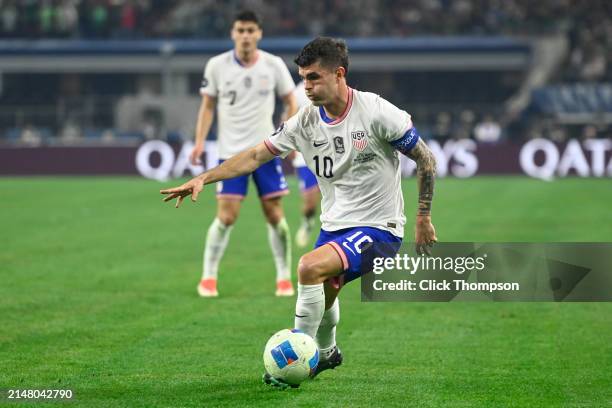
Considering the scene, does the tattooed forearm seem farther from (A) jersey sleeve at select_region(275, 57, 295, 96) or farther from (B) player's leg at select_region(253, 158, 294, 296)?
(A) jersey sleeve at select_region(275, 57, 295, 96)

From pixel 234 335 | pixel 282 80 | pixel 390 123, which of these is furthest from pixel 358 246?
pixel 282 80

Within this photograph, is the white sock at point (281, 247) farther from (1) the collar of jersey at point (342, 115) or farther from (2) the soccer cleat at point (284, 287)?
(1) the collar of jersey at point (342, 115)

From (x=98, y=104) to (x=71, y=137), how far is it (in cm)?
410

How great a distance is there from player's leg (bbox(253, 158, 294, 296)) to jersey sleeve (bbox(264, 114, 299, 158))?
12.1 ft

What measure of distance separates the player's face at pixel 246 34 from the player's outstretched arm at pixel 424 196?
172 inches

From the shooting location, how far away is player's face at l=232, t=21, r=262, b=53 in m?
11.0

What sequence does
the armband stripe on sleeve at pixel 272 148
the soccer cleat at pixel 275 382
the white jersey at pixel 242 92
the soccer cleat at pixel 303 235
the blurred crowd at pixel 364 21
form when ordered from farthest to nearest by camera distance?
the blurred crowd at pixel 364 21
the soccer cleat at pixel 303 235
the white jersey at pixel 242 92
the armband stripe on sleeve at pixel 272 148
the soccer cleat at pixel 275 382

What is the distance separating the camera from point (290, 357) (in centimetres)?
670

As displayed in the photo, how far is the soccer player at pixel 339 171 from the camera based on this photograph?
6.85m

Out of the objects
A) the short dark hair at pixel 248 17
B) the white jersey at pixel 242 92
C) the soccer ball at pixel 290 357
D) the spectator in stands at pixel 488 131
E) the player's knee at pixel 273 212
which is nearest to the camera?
the soccer ball at pixel 290 357

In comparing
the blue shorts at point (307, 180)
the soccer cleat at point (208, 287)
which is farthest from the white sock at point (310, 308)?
the blue shorts at point (307, 180)

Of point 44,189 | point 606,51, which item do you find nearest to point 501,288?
point 44,189

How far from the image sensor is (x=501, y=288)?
7246mm

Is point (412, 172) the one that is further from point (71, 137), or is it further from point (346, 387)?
point (346, 387)
